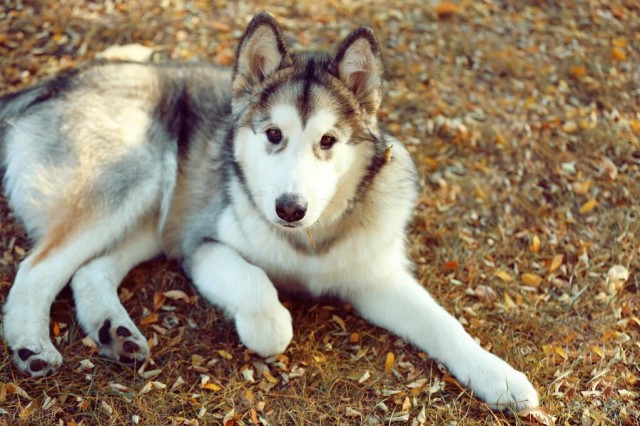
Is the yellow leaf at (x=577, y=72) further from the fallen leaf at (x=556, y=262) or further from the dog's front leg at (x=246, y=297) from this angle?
the dog's front leg at (x=246, y=297)

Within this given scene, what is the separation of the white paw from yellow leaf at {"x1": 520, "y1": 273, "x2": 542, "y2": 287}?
37.7 inches

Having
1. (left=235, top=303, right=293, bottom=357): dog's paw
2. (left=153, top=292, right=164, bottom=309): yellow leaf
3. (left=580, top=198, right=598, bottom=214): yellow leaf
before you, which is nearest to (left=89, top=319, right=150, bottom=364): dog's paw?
(left=153, top=292, right=164, bottom=309): yellow leaf

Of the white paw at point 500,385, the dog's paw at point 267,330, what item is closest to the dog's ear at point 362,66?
the dog's paw at point 267,330

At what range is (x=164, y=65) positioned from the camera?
4.44 m

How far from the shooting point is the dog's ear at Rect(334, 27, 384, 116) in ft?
10.4

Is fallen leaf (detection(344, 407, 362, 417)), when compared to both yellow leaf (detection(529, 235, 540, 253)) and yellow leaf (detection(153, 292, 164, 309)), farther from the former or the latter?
yellow leaf (detection(529, 235, 540, 253))

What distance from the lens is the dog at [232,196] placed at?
10.4ft

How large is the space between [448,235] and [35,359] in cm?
258

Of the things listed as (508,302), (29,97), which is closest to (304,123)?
(508,302)

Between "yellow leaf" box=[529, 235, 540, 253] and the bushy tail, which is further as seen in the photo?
"yellow leaf" box=[529, 235, 540, 253]

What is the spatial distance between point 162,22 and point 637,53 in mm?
4271

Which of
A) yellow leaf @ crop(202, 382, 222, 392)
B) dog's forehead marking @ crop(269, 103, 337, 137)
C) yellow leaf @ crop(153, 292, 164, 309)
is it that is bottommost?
yellow leaf @ crop(153, 292, 164, 309)

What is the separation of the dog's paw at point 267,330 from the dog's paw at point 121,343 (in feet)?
1.64

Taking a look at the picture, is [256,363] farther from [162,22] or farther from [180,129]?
[162,22]
